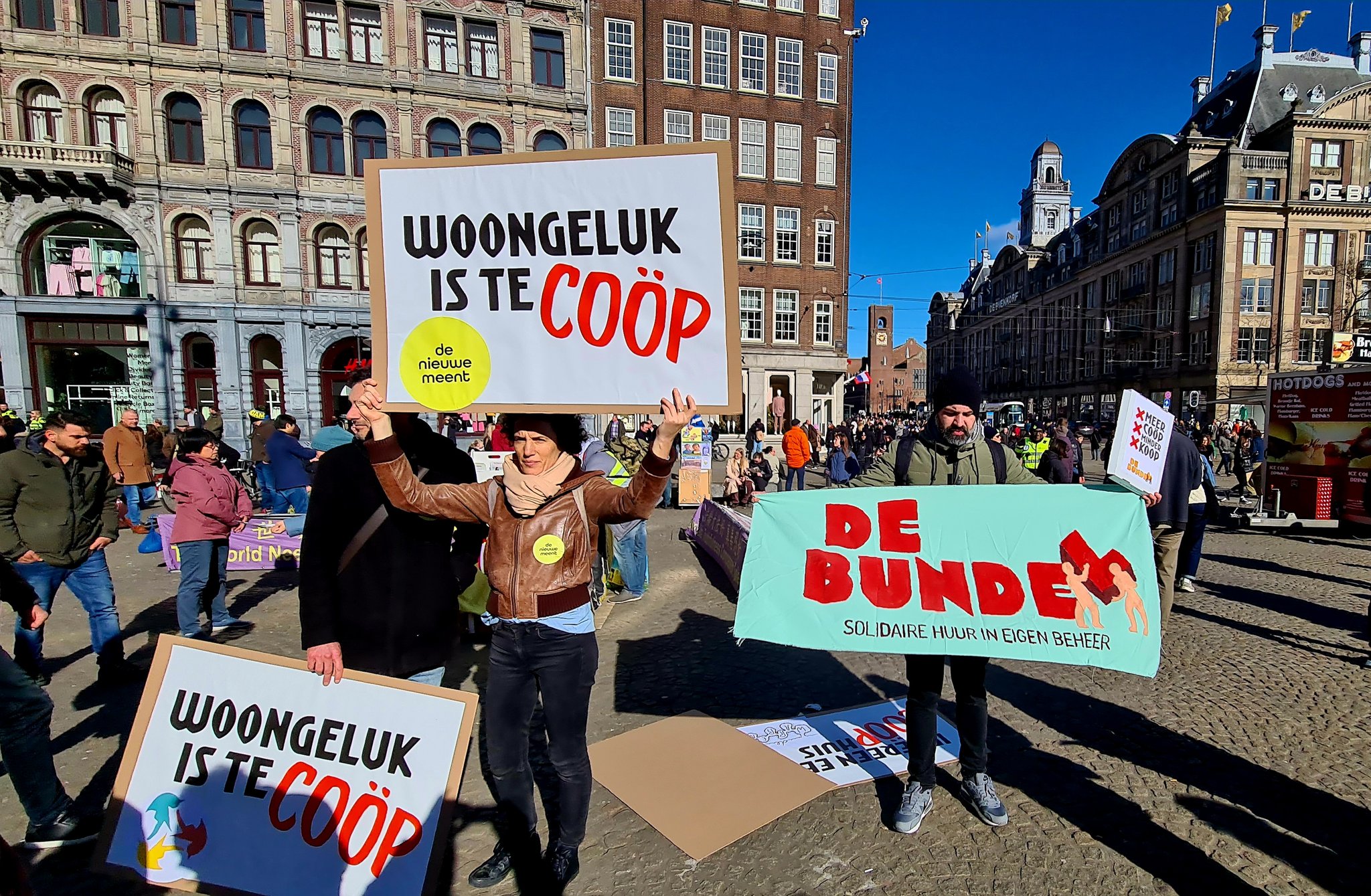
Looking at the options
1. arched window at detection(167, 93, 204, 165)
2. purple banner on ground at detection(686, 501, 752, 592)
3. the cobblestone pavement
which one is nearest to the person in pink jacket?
the cobblestone pavement

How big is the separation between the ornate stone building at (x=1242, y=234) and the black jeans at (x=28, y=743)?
40.0 m

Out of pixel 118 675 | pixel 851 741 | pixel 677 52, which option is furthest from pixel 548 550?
pixel 677 52

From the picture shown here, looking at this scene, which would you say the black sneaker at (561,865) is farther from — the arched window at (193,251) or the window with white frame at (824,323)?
the window with white frame at (824,323)

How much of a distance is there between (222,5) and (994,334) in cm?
7927

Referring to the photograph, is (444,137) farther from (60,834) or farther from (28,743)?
(60,834)

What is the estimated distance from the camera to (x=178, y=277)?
21.8 m

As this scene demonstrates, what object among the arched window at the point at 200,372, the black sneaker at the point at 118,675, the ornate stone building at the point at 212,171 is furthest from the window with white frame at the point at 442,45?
the black sneaker at the point at 118,675

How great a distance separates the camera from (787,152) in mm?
28734

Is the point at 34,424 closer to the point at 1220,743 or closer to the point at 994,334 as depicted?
the point at 1220,743

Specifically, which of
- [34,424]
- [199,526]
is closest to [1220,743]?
[199,526]

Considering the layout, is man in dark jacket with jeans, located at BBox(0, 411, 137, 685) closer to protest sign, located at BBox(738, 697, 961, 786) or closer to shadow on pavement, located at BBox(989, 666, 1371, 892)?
protest sign, located at BBox(738, 697, 961, 786)

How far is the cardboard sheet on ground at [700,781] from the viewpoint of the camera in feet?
10.3

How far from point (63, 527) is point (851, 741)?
17.6 ft

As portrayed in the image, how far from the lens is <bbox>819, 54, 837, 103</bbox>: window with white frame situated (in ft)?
94.1
